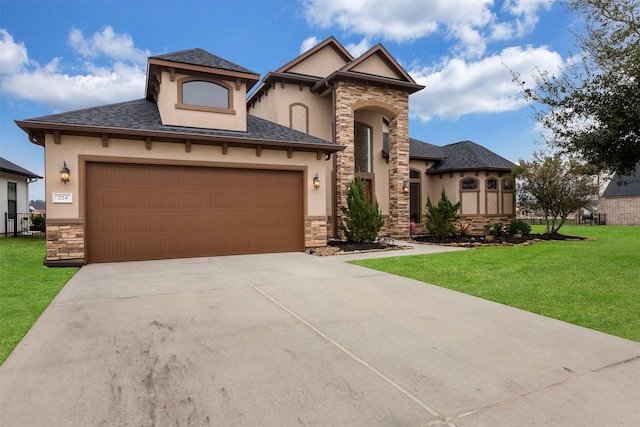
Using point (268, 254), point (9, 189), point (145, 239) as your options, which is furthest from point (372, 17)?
point (9, 189)

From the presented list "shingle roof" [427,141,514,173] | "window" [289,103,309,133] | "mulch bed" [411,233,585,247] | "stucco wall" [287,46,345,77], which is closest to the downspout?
"window" [289,103,309,133]

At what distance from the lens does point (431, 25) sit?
17.5 m

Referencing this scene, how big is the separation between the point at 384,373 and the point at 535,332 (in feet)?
7.23

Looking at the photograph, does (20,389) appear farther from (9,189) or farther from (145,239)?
(9,189)

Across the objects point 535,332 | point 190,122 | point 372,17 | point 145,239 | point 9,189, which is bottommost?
point 535,332

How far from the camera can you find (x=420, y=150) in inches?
745

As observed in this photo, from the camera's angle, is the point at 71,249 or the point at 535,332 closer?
the point at 535,332

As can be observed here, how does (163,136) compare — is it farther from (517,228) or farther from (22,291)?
(517,228)

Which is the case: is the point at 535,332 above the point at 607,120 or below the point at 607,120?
below

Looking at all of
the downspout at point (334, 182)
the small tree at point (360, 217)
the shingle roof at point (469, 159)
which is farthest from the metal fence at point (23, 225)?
the shingle roof at point (469, 159)

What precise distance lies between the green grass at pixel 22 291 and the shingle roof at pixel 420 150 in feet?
43.5

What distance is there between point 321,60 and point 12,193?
17.9 m

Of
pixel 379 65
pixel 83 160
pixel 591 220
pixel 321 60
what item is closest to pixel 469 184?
pixel 379 65

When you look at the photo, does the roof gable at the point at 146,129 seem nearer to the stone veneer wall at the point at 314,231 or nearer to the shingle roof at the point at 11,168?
the stone veneer wall at the point at 314,231
